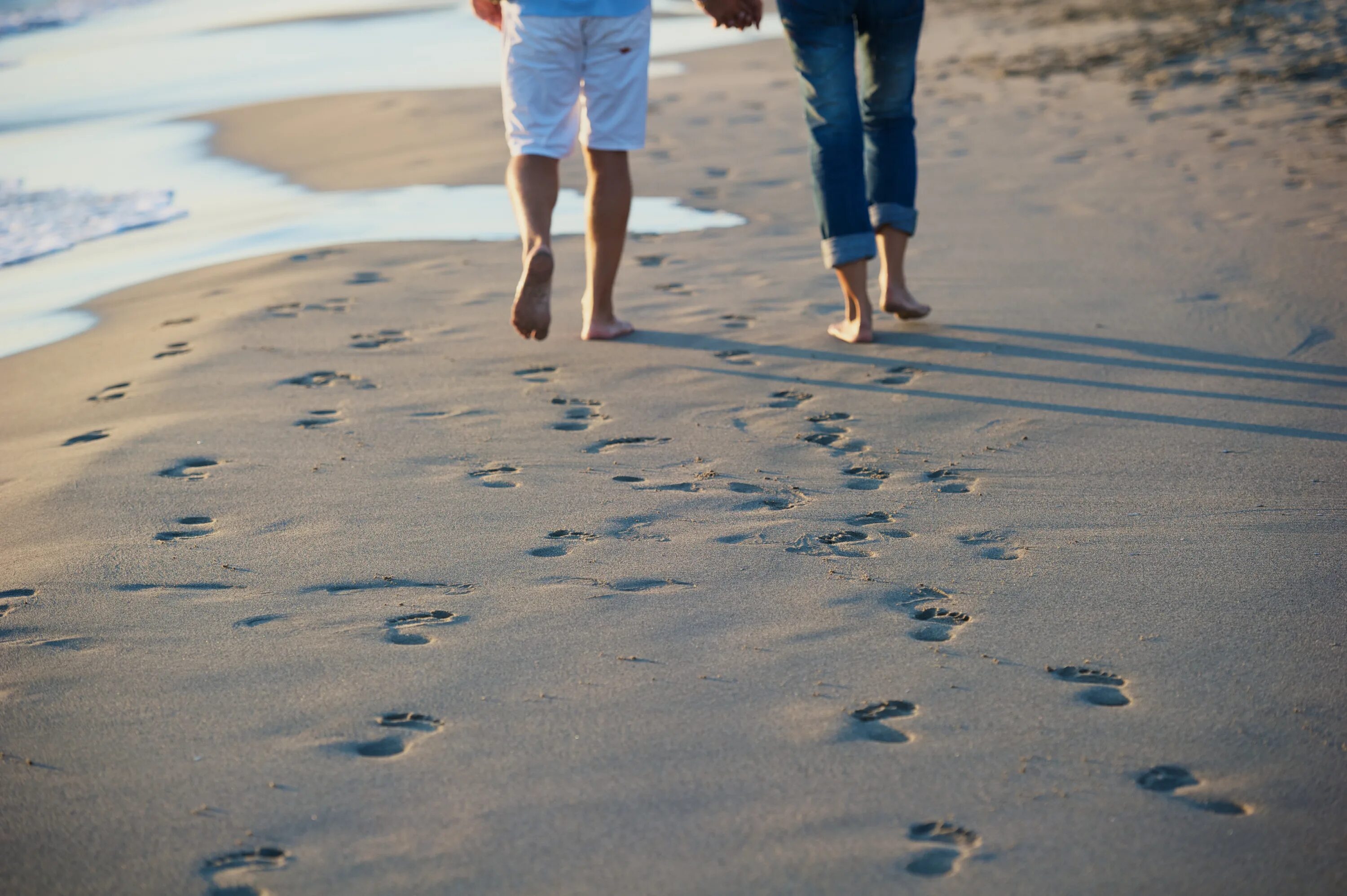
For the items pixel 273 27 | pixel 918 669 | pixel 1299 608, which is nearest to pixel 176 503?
pixel 918 669

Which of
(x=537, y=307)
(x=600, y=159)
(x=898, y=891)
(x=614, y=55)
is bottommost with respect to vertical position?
(x=898, y=891)

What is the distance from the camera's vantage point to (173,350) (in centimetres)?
378

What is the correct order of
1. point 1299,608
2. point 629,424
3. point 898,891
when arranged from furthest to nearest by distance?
point 629,424 → point 1299,608 → point 898,891

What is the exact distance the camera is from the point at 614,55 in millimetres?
3439

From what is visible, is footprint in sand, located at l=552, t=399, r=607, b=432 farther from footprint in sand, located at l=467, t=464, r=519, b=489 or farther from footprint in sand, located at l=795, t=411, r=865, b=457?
footprint in sand, located at l=795, t=411, r=865, b=457

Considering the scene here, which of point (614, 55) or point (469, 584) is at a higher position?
point (614, 55)

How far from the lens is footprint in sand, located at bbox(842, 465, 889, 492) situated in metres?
2.64

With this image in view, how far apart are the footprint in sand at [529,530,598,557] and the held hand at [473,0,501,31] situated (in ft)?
5.74

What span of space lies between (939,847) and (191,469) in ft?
6.51

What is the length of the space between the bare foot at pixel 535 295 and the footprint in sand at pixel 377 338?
68cm

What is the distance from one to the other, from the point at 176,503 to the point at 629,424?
105 centimetres

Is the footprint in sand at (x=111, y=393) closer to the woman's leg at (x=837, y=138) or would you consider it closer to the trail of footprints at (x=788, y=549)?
the trail of footprints at (x=788, y=549)

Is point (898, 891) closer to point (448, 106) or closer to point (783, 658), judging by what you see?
point (783, 658)

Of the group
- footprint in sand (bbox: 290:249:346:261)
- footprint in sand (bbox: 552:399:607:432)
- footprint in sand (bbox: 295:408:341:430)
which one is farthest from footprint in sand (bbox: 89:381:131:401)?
footprint in sand (bbox: 290:249:346:261)
